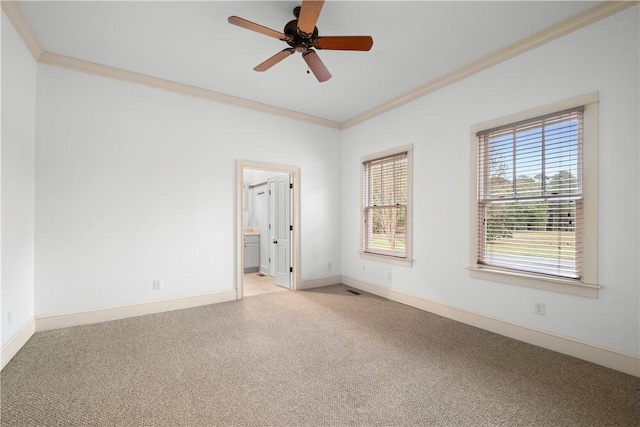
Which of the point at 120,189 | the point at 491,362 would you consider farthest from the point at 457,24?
the point at 120,189

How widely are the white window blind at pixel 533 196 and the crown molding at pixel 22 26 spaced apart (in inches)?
184

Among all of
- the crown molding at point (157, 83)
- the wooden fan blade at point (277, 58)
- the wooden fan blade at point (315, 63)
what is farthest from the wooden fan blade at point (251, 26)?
the crown molding at point (157, 83)

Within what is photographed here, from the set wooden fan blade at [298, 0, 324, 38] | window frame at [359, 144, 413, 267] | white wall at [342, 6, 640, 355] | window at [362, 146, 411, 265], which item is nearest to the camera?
wooden fan blade at [298, 0, 324, 38]

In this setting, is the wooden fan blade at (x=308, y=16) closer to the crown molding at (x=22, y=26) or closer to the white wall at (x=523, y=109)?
the white wall at (x=523, y=109)

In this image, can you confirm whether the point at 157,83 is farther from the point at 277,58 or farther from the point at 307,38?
the point at 307,38

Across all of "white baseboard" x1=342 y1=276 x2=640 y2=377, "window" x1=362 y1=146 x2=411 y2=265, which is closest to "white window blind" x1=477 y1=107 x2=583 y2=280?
"white baseboard" x1=342 y1=276 x2=640 y2=377

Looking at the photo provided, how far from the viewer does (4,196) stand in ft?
8.27

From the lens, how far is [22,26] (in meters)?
2.73

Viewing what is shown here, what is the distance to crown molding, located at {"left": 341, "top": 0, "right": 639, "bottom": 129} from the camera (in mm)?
2504

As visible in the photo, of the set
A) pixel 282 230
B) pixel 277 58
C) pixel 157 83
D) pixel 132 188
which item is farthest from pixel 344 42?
pixel 282 230

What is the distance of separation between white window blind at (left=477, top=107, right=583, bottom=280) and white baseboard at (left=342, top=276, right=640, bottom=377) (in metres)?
0.59

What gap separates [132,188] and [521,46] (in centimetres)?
472

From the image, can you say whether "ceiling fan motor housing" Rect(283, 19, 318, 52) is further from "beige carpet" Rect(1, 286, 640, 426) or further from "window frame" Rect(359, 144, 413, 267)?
"beige carpet" Rect(1, 286, 640, 426)

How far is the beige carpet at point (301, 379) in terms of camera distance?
1920mm
